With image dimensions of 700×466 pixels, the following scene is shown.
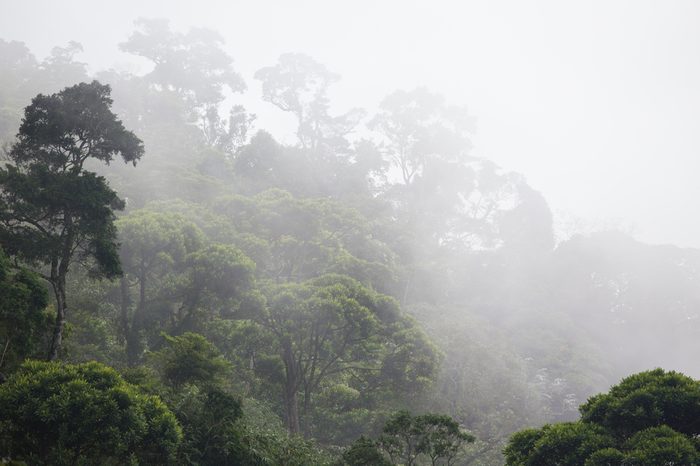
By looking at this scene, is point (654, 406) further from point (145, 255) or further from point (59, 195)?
point (145, 255)

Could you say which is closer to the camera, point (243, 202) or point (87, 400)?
point (87, 400)

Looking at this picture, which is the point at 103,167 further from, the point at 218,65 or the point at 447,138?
the point at 447,138

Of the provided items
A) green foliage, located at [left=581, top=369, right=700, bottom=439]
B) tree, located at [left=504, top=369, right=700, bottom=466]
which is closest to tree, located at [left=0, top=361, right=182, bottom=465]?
tree, located at [left=504, top=369, right=700, bottom=466]

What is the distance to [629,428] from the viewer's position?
1077 centimetres

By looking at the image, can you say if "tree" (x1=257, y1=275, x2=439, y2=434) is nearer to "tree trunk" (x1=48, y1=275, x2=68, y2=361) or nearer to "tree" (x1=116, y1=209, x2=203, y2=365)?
"tree" (x1=116, y1=209, x2=203, y2=365)

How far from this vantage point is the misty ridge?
11.2 metres

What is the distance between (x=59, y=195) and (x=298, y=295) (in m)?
9.75

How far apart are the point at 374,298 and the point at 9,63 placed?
7129 cm

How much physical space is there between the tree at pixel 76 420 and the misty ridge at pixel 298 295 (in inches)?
Result: 1.9

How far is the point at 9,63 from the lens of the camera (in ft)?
222

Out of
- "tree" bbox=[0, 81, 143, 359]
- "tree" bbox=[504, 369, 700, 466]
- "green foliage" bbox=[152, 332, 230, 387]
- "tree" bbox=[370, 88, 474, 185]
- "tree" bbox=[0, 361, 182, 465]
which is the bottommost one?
"tree" bbox=[0, 361, 182, 465]

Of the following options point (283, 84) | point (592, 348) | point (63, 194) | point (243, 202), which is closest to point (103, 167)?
point (243, 202)

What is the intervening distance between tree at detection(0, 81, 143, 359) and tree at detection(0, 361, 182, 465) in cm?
286

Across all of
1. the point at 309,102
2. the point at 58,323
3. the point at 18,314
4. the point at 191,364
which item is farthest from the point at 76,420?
the point at 309,102
